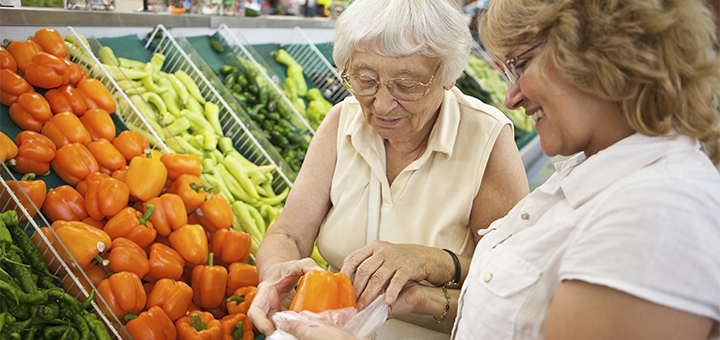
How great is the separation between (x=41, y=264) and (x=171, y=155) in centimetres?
77

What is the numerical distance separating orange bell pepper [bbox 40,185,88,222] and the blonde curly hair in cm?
179

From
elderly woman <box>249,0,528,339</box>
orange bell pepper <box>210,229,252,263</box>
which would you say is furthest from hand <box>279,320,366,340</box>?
orange bell pepper <box>210,229,252,263</box>

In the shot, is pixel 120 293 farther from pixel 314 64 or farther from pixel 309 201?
pixel 314 64

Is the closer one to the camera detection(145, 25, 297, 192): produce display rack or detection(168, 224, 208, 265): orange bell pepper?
detection(168, 224, 208, 265): orange bell pepper

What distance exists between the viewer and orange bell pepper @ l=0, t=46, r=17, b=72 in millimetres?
2061

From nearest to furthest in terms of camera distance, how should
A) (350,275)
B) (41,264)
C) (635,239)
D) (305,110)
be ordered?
1. (635,239)
2. (350,275)
3. (41,264)
4. (305,110)

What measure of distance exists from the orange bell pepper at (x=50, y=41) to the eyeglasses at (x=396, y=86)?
139cm

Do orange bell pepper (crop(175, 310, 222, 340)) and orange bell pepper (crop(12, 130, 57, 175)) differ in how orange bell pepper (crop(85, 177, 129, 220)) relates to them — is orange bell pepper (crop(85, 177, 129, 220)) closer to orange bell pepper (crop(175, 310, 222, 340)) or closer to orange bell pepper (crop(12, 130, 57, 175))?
orange bell pepper (crop(12, 130, 57, 175))

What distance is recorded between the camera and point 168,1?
3482 millimetres

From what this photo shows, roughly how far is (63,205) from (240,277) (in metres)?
0.74

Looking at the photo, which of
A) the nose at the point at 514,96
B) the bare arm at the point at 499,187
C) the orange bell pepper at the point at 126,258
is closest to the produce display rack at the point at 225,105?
the orange bell pepper at the point at 126,258

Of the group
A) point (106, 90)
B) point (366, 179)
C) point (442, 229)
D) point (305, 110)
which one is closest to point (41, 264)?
point (106, 90)

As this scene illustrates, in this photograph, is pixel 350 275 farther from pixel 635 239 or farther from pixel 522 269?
pixel 635 239

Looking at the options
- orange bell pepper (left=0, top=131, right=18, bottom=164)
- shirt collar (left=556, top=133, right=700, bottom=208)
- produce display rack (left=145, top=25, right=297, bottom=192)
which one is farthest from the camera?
produce display rack (left=145, top=25, right=297, bottom=192)
